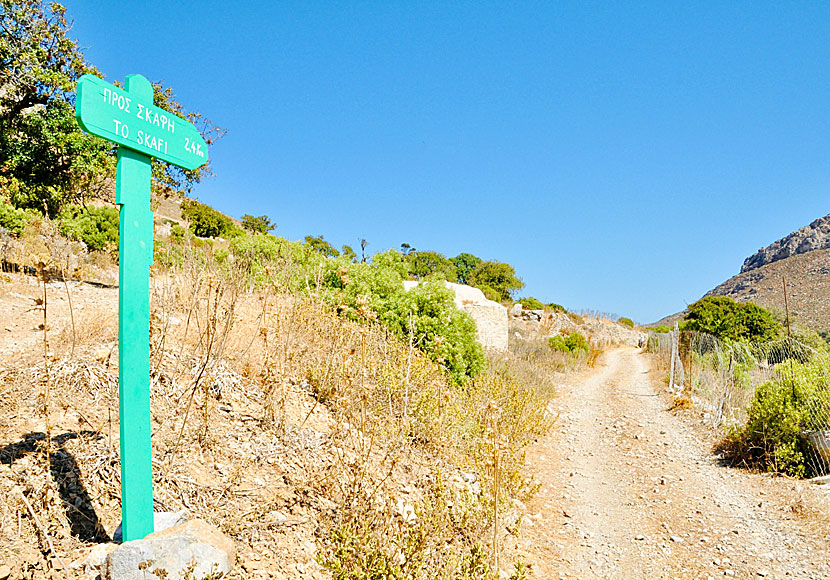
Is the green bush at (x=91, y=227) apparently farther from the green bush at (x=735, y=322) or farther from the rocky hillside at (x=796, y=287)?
the rocky hillside at (x=796, y=287)

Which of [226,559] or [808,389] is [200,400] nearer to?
[226,559]

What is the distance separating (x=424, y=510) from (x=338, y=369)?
6.77 ft

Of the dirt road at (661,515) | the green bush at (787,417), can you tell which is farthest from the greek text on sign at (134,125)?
the green bush at (787,417)

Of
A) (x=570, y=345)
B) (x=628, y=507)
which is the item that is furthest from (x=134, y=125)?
(x=570, y=345)

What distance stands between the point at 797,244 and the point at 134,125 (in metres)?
69.4

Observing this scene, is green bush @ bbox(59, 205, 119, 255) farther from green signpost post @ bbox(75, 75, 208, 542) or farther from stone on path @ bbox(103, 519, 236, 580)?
stone on path @ bbox(103, 519, 236, 580)

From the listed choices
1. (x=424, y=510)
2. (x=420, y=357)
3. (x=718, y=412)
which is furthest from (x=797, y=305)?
(x=424, y=510)

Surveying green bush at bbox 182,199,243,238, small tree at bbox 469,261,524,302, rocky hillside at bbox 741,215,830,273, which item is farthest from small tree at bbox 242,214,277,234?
rocky hillside at bbox 741,215,830,273

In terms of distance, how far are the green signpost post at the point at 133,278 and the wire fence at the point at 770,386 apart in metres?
7.07

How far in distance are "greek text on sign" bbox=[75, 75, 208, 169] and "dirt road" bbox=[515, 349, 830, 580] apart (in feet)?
12.3

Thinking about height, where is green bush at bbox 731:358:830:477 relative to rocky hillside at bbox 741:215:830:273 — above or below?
below

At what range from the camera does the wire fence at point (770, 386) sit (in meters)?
6.27

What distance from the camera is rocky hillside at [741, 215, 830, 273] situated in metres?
53.6

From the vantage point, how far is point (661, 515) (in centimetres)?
525
